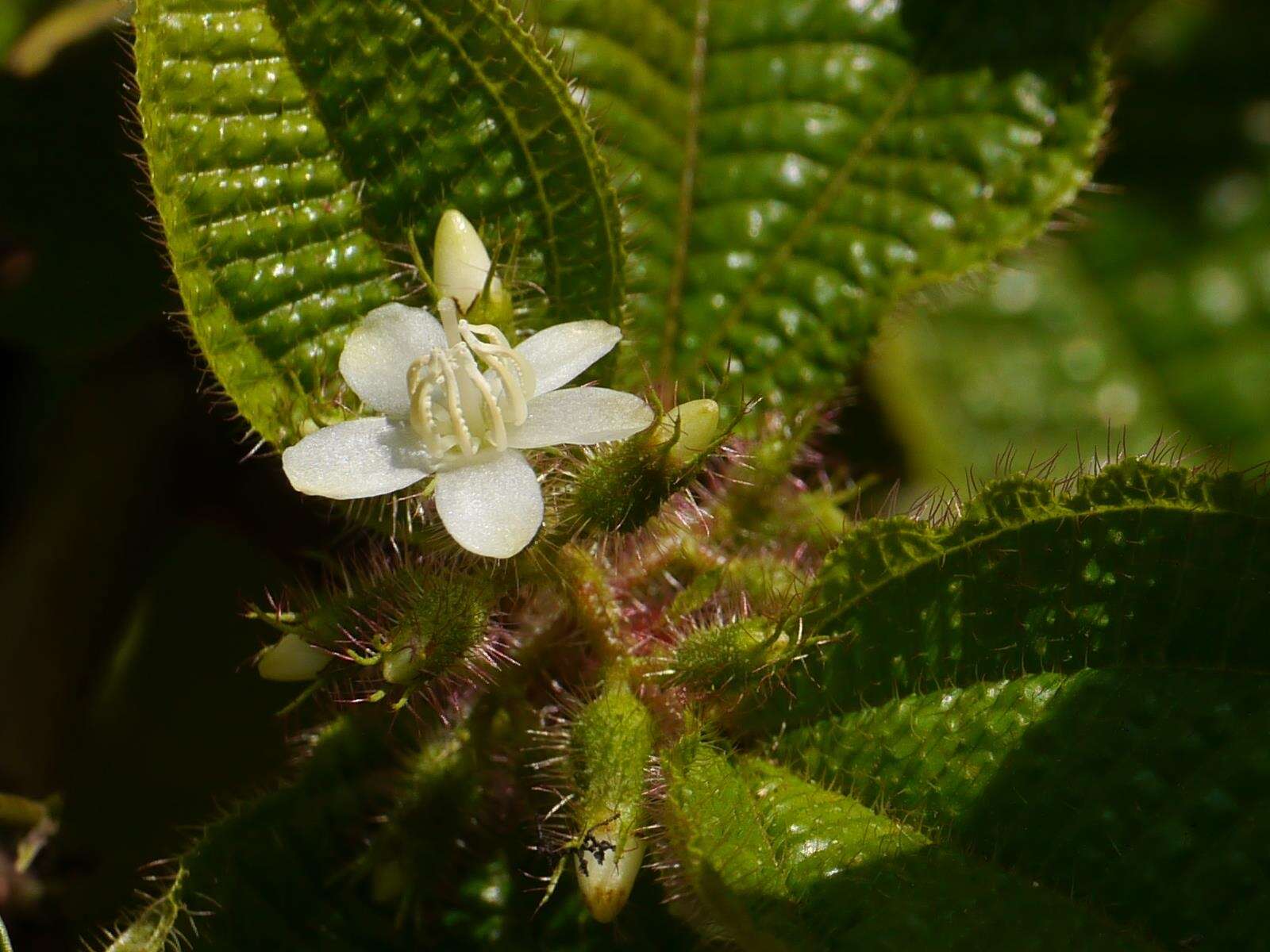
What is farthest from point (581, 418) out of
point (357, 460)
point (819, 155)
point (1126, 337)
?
point (1126, 337)

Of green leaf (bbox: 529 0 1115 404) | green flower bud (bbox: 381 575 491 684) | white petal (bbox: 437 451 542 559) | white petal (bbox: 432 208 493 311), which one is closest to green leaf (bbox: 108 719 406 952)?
green flower bud (bbox: 381 575 491 684)

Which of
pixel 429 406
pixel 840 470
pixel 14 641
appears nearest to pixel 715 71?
pixel 840 470

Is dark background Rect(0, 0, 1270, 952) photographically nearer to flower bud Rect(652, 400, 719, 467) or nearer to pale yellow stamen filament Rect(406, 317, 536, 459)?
pale yellow stamen filament Rect(406, 317, 536, 459)

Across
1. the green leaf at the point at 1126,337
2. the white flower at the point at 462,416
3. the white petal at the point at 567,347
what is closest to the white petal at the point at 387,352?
the white flower at the point at 462,416

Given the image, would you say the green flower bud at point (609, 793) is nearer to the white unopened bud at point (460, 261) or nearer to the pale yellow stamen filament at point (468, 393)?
the pale yellow stamen filament at point (468, 393)

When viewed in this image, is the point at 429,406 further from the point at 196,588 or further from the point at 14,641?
the point at 14,641

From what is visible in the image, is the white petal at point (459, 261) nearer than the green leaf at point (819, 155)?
Yes
